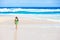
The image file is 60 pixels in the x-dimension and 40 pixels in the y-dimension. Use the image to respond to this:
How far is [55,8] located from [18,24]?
0.44m

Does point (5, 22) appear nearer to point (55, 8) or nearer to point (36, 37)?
point (36, 37)

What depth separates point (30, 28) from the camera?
1.01 meters

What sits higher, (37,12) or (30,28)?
(37,12)

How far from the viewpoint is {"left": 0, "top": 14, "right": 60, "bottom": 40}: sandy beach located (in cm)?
99


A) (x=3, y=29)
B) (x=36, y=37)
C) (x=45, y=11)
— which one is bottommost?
(x=36, y=37)

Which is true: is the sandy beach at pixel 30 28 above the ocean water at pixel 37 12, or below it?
below

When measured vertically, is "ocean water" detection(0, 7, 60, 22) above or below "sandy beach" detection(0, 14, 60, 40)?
above

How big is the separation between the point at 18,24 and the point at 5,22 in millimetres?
141

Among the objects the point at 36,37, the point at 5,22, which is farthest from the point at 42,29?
the point at 5,22

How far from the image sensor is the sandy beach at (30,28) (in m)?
0.99
